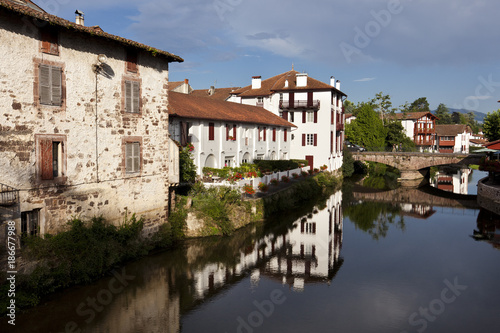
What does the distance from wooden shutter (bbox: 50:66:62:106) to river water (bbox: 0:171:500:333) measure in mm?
6101

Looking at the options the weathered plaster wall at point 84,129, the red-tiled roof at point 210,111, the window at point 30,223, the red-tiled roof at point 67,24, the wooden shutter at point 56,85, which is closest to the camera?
the red-tiled roof at point 67,24

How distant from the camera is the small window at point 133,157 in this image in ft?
50.0

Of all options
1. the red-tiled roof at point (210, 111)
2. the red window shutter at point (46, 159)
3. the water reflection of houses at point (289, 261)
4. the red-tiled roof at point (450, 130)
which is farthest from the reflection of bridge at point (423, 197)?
the red-tiled roof at point (450, 130)

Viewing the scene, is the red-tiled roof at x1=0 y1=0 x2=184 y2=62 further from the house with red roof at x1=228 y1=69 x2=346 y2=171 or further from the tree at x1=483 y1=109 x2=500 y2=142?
the tree at x1=483 y1=109 x2=500 y2=142

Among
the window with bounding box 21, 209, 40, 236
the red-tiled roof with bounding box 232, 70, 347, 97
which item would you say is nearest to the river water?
the window with bounding box 21, 209, 40, 236

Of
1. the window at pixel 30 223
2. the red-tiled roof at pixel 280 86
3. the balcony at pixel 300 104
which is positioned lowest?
the window at pixel 30 223

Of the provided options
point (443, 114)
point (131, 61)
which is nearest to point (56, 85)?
point (131, 61)

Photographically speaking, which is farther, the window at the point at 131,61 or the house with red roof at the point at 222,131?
the house with red roof at the point at 222,131

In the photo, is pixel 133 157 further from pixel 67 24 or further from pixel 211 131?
pixel 211 131

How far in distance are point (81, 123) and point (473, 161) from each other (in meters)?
41.3

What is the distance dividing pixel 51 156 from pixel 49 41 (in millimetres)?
3645

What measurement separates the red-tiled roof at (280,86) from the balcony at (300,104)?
136 cm

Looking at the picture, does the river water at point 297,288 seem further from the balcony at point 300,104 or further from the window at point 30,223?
the balcony at point 300,104

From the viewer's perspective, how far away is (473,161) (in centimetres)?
4191
